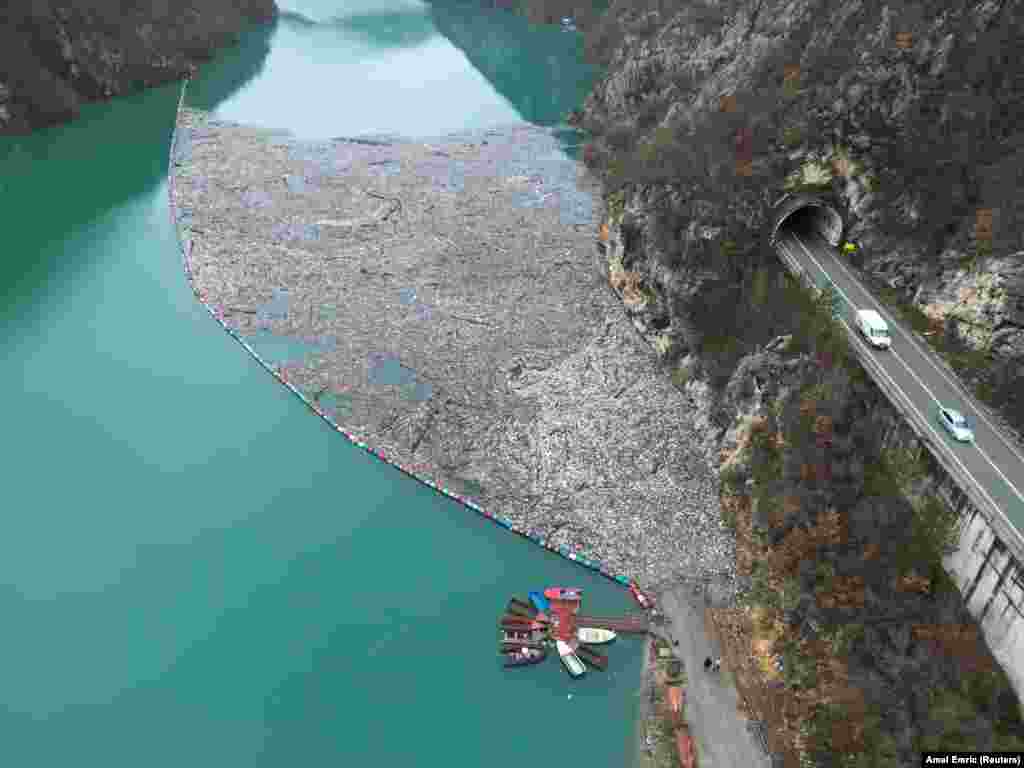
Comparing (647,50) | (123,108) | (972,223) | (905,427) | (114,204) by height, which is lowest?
(905,427)

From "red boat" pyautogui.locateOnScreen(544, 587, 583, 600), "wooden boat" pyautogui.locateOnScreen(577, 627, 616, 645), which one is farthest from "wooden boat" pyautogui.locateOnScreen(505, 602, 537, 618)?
"wooden boat" pyautogui.locateOnScreen(577, 627, 616, 645)

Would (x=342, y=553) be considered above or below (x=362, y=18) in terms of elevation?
below

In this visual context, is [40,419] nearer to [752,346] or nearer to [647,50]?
[752,346]

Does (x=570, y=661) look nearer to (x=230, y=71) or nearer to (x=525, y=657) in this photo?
(x=525, y=657)

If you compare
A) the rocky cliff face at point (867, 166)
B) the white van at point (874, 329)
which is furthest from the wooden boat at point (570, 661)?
the white van at point (874, 329)

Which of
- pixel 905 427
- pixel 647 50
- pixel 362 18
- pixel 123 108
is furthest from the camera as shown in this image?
pixel 362 18

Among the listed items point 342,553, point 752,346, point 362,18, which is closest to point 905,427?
point 752,346
